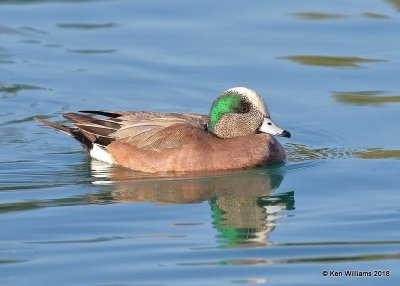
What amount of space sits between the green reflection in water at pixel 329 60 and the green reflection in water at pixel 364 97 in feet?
3.49

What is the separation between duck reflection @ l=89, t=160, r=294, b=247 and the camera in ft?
34.8

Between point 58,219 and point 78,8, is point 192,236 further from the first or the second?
point 78,8

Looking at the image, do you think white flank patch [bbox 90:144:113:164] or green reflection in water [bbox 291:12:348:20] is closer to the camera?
white flank patch [bbox 90:144:113:164]

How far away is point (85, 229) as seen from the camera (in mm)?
10453

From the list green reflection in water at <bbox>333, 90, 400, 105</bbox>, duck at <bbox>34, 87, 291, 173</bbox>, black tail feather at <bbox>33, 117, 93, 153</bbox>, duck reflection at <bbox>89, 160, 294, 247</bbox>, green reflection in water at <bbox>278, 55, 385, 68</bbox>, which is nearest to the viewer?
duck reflection at <bbox>89, 160, 294, 247</bbox>

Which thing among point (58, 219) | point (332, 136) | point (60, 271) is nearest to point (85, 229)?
point (58, 219)

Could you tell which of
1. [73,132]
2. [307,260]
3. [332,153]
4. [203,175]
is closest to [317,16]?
[332,153]

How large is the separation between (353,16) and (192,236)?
26.1 feet

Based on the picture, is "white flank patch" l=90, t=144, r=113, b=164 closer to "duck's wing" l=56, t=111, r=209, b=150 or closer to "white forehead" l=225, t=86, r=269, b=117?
"duck's wing" l=56, t=111, r=209, b=150

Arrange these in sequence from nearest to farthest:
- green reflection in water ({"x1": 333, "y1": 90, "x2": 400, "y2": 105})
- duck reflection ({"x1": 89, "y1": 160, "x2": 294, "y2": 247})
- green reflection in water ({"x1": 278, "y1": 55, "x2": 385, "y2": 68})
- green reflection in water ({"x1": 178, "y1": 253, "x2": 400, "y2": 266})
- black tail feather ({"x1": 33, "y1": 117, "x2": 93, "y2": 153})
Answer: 1. green reflection in water ({"x1": 178, "y1": 253, "x2": 400, "y2": 266})
2. duck reflection ({"x1": 89, "y1": 160, "x2": 294, "y2": 247})
3. black tail feather ({"x1": 33, "y1": 117, "x2": 93, "y2": 153})
4. green reflection in water ({"x1": 333, "y1": 90, "x2": 400, "y2": 105})
5. green reflection in water ({"x1": 278, "y1": 55, "x2": 385, "y2": 68})

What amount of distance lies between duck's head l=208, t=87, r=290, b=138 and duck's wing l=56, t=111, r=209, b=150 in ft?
0.74

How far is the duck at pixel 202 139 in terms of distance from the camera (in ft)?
41.0

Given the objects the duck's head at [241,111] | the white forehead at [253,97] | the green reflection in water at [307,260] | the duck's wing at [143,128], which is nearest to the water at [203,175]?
the green reflection in water at [307,260]

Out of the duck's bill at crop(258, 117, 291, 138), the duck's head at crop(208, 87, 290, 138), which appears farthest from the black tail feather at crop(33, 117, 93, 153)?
the duck's bill at crop(258, 117, 291, 138)
